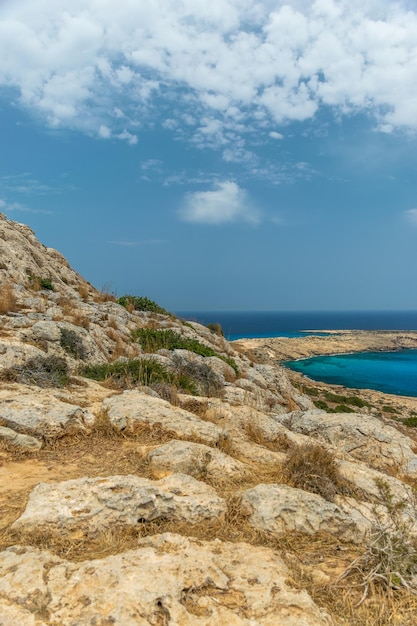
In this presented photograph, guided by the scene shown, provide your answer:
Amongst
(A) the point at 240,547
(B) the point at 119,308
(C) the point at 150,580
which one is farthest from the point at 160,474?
(B) the point at 119,308

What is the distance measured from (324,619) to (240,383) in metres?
11.3

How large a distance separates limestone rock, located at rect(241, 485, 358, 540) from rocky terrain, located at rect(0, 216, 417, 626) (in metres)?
0.02

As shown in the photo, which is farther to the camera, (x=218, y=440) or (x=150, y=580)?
(x=218, y=440)

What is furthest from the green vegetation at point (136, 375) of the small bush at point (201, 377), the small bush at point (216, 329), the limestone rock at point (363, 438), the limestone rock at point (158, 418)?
the small bush at point (216, 329)

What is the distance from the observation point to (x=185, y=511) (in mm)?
4496

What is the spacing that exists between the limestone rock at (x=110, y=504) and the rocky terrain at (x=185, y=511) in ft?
0.05

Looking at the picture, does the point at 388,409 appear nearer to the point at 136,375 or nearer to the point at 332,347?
the point at 136,375

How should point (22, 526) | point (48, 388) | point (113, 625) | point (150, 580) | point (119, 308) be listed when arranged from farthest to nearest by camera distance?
point (119, 308), point (48, 388), point (22, 526), point (150, 580), point (113, 625)

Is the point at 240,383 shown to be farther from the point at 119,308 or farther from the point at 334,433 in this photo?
the point at 119,308

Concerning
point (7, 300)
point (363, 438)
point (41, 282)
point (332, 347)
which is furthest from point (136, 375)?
point (332, 347)

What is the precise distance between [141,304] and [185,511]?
64.3ft

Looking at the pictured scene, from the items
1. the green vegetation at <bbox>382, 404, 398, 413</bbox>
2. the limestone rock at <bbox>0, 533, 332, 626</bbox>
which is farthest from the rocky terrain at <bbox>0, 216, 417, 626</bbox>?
the green vegetation at <bbox>382, 404, 398, 413</bbox>

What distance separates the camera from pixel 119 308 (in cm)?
1997

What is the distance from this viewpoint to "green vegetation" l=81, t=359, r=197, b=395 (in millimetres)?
10172
